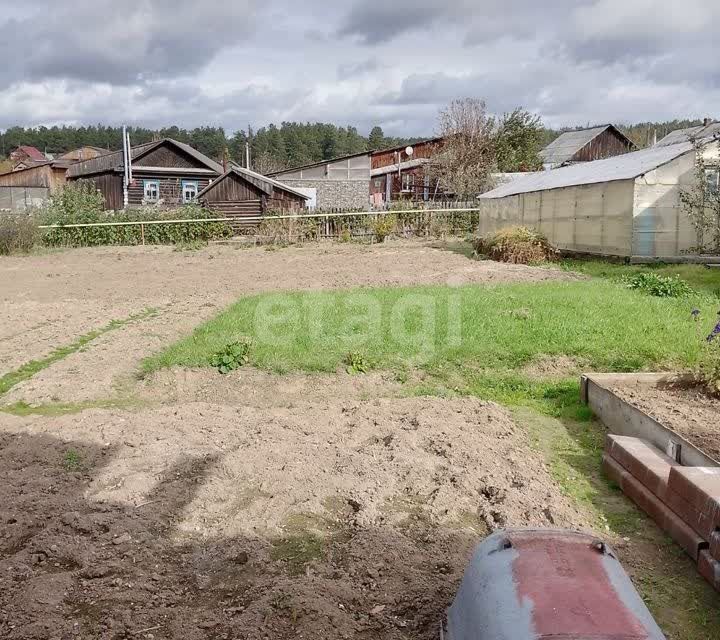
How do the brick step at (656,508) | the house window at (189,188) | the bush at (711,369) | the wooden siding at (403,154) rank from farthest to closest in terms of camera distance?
the house window at (189,188)
the wooden siding at (403,154)
the bush at (711,369)
the brick step at (656,508)

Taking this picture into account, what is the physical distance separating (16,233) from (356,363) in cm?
2017

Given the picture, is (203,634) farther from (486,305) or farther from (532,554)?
(486,305)

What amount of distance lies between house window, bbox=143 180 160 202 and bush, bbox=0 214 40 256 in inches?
769

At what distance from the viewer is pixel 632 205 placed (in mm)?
15062

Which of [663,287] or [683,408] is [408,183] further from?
[683,408]

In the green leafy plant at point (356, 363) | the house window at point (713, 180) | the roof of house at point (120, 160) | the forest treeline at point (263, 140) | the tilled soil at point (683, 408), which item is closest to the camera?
the tilled soil at point (683, 408)

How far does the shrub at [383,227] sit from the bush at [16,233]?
12758 mm

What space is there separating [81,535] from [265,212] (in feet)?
101

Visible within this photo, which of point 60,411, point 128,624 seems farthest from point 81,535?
point 60,411

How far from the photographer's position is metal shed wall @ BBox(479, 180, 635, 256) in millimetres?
15384

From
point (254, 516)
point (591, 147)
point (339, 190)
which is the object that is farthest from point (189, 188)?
point (254, 516)

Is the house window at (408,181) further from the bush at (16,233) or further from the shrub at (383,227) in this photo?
the bush at (16,233)

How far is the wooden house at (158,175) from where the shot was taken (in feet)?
139

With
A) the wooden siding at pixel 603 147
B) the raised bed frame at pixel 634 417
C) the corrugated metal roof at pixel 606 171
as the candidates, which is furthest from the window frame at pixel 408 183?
the raised bed frame at pixel 634 417
